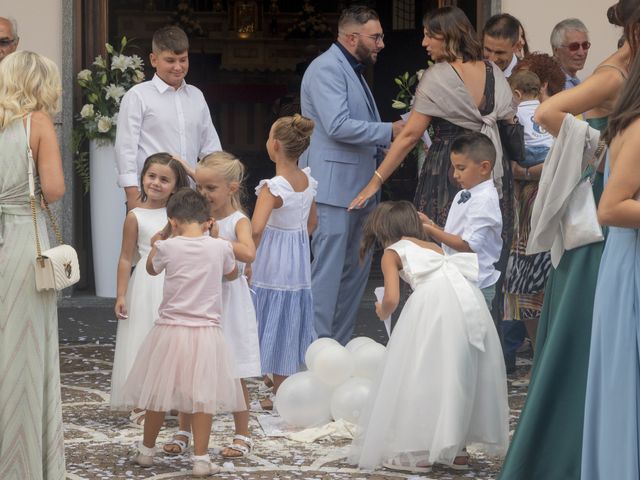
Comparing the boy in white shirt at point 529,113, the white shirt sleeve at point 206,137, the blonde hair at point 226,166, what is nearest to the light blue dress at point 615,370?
the blonde hair at point 226,166

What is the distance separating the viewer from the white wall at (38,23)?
31.7 ft

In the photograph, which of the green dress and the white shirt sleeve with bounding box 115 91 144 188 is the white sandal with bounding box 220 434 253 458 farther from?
the white shirt sleeve with bounding box 115 91 144 188

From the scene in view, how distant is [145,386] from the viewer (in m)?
5.29

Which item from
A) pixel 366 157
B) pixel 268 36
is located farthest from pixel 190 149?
pixel 268 36

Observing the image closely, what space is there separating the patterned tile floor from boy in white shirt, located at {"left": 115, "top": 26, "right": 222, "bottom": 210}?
4.09 ft

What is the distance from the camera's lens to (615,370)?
161 inches

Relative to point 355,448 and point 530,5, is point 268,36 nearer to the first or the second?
point 530,5

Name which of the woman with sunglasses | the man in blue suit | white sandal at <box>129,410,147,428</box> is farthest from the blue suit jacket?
the woman with sunglasses

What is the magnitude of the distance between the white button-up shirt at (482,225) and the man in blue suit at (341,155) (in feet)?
3.88

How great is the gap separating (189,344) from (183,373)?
12 centimetres

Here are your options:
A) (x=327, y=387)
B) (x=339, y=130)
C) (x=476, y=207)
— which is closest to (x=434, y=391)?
(x=327, y=387)

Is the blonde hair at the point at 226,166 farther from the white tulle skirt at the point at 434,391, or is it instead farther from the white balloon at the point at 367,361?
the white tulle skirt at the point at 434,391

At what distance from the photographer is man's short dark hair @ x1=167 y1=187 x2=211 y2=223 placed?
5.43 m

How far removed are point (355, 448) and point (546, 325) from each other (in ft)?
3.99
